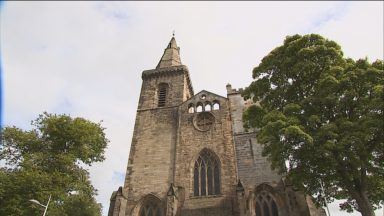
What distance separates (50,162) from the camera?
20.0 m

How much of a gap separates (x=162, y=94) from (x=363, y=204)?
64.4 feet

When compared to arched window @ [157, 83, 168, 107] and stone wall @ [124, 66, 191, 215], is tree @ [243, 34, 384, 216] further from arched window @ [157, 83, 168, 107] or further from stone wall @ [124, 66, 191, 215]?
arched window @ [157, 83, 168, 107]

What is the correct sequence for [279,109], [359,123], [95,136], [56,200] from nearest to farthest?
[359,123], [279,109], [56,200], [95,136]

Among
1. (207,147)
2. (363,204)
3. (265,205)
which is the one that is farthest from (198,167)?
(363,204)

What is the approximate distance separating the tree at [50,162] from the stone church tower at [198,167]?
9.26ft

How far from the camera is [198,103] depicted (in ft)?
83.4

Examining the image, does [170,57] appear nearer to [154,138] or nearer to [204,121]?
[204,121]

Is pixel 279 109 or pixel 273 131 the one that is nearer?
pixel 273 131

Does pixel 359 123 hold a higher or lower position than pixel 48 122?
lower

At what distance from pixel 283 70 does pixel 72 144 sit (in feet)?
48.8

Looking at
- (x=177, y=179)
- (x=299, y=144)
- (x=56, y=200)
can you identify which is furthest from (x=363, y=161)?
(x=56, y=200)

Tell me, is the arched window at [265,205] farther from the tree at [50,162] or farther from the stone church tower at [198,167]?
the tree at [50,162]

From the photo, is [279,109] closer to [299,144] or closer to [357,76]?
[299,144]

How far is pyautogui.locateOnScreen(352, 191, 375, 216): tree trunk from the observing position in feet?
37.8
